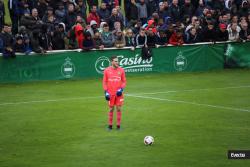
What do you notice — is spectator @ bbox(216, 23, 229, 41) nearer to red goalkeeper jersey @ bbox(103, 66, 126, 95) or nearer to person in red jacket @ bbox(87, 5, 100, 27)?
person in red jacket @ bbox(87, 5, 100, 27)

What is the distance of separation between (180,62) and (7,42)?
31.4 feet

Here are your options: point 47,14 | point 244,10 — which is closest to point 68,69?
point 47,14

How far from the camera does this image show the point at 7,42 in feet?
94.6

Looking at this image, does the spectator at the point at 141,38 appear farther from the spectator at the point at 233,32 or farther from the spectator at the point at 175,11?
the spectator at the point at 233,32

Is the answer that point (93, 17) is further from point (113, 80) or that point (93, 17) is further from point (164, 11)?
point (113, 80)

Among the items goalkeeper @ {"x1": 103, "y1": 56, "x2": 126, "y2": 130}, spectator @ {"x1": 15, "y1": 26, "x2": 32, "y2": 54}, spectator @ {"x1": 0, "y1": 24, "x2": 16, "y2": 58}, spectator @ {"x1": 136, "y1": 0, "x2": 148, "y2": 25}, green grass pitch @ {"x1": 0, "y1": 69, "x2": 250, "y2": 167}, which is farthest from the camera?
spectator @ {"x1": 136, "y1": 0, "x2": 148, "y2": 25}

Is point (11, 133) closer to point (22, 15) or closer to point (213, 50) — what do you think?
point (22, 15)

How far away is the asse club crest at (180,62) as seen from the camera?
33031 mm

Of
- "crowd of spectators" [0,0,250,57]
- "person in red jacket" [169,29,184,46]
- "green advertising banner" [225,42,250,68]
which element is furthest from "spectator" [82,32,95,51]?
"green advertising banner" [225,42,250,68]

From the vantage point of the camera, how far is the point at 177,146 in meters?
17.8

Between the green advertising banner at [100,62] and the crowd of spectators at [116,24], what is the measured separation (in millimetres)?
446

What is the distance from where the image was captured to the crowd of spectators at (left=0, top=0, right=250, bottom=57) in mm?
29984

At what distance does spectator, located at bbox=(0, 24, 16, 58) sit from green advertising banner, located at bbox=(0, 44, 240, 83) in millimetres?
332

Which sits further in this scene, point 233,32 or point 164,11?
point 164,11
